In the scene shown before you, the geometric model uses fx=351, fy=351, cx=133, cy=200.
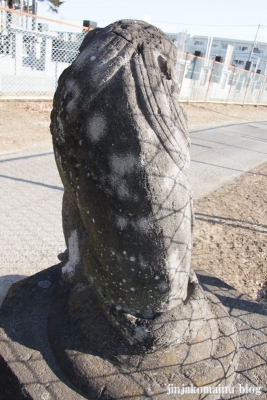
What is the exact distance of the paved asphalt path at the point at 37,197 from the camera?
3.38 meters

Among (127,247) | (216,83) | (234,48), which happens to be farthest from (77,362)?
(234,48)

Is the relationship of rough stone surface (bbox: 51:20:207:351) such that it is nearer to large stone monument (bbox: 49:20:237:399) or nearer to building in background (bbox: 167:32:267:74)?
large stone monument (bbox: 49:20:237:399)

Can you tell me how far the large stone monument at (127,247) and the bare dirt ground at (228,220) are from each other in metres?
1.53

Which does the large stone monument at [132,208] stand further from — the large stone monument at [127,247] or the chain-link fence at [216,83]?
the chain-link fence at [216,83]

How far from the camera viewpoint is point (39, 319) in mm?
2055

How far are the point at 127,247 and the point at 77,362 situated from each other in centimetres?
64

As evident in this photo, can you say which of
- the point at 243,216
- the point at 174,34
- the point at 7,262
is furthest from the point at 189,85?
the point at 174,34

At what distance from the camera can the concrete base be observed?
64.6 inches

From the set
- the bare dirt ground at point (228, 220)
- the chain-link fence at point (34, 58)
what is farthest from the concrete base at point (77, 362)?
the chain-link fence at point (34, 58)

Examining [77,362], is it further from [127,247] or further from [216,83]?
[216,83]

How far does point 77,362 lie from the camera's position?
1.71 metres

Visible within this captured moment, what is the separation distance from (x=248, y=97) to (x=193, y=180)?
60.4 ft

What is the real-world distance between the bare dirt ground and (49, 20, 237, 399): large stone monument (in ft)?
5.05

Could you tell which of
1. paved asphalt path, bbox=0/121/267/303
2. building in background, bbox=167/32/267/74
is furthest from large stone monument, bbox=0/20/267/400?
building in background, bbox=167/32/267/74
